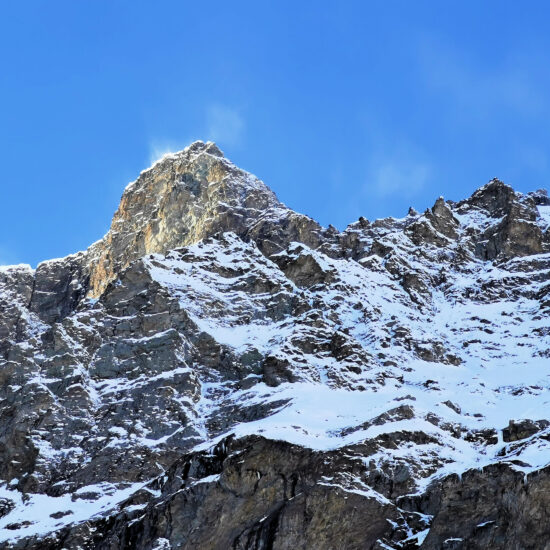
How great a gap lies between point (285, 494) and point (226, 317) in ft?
128

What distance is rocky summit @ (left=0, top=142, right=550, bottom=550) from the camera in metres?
81.1

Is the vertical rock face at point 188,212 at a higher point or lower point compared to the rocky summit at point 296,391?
higher

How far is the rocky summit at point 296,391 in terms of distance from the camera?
8106 centimetres

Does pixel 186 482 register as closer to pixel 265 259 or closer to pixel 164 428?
pixel 164 428

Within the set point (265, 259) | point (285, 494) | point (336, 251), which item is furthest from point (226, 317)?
point (285, 494)

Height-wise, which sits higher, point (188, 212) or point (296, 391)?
point (188, 212)

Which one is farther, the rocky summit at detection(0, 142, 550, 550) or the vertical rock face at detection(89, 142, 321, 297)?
the vertical rock face at detection(89, 142, 321, 297)

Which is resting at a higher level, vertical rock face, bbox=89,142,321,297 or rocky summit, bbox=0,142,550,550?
vertical rock face, bbox=89,142,321,297

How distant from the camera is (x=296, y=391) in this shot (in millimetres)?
103438

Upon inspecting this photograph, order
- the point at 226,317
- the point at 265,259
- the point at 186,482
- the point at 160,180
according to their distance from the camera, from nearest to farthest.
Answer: the point at 186,482 → the point at 226,317 → the point at 265,259 → the point at 160,180

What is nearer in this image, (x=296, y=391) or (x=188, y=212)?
(x=296, y=391)

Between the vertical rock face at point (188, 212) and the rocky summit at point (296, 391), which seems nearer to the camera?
the rocky summit at point (296, 391)

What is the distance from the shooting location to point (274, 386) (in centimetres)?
10644

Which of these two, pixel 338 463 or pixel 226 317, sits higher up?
pixel 226 317
